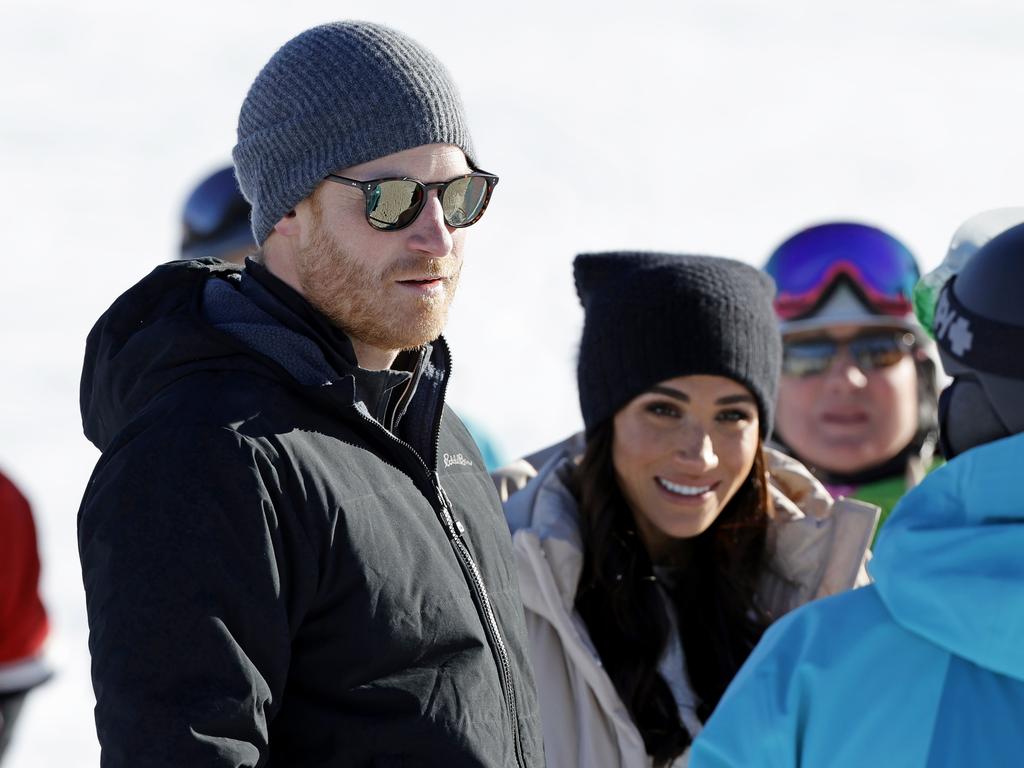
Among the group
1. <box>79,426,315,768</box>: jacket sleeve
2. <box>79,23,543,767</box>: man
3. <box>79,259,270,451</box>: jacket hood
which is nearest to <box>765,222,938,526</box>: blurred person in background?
<box>79,23,543,767</box>: man

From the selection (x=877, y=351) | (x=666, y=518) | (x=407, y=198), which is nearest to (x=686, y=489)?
(x=666, y=518)

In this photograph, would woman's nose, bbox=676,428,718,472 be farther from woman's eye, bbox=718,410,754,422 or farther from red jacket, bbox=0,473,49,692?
red jacket, bbox=0,473,49,692

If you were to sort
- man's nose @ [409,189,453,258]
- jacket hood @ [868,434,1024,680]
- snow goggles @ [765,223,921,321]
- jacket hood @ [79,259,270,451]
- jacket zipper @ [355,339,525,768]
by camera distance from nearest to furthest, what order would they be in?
jacket hood @ [868,434,1024,680]
jacket hood @ [79,259,270,451]
jacket zipper @ [355,339,525,768]
man's nose @ [409,189,453,258]
snow goggles @ [765,223,921,321]

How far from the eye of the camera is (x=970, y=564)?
70.4 inches

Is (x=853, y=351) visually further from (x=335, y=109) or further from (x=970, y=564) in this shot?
(x=970, y=564)

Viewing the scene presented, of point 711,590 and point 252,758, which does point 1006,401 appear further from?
point 711,590

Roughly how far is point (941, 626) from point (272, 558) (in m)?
0.87

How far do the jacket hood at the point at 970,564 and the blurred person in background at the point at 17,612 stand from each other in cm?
296

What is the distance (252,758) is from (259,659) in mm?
128

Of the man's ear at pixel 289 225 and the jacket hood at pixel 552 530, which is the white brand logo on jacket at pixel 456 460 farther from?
the jacket hood at pixel 552 530

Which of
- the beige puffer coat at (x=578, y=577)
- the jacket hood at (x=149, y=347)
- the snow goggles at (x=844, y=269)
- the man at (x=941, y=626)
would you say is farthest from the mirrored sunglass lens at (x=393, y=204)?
the snow goggles at (x=844, y=269)

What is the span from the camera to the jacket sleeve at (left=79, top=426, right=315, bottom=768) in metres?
1.92

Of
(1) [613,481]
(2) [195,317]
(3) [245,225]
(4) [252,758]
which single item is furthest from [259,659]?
(3) [245,225]

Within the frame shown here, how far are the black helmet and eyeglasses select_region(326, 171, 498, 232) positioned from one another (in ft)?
2.86
